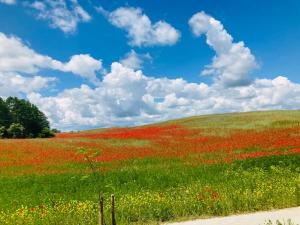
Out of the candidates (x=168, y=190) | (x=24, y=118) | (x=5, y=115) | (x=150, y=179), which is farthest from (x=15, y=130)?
(x=168, y=190)

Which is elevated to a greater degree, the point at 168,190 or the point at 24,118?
the point at 24,118

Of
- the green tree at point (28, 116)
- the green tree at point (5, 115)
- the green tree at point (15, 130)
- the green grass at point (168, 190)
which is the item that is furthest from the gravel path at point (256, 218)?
the green tree at point (5, 115)

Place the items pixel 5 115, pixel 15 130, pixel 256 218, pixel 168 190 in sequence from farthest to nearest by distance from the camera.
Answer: pixel 5 115 < pixel 15 130 < pixel 168 190 < pixel 256 218

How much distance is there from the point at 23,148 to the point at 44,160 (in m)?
7.55

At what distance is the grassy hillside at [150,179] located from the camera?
15.2 m

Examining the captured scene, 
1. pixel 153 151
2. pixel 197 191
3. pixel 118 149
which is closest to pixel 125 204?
pixel 197 191

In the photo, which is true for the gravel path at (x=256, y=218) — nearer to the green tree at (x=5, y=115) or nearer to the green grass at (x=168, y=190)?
the green grass at (x=168, y=190)

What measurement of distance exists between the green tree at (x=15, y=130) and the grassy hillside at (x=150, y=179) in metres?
29.1

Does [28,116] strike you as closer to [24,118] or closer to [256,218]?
[24,118]

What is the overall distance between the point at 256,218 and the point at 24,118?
7505cm

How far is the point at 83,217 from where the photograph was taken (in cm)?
1447

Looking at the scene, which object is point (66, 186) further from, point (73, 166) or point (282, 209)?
point (282, 209)

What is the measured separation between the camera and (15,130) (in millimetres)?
76875

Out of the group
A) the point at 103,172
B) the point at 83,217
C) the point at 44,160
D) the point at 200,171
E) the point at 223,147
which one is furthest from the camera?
the point at 223,147
